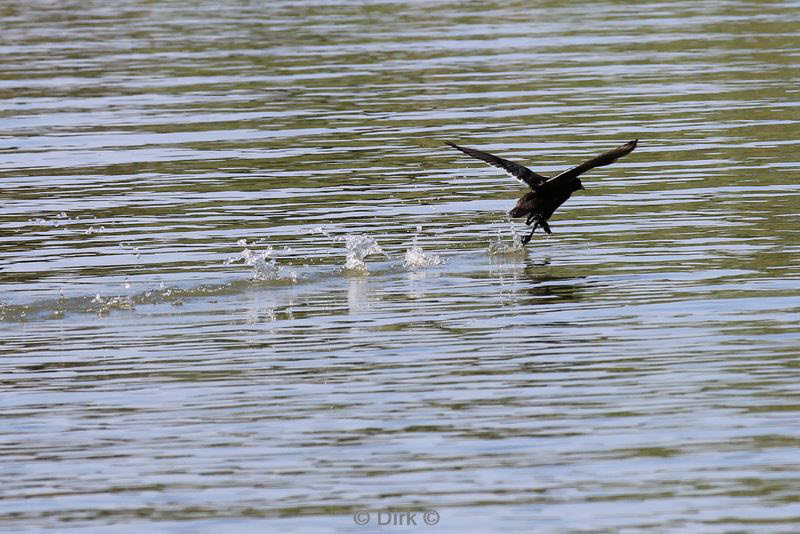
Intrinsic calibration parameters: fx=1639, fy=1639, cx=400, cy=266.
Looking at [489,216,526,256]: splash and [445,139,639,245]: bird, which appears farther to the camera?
[489,216,526,256]: splash

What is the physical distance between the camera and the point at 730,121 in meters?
23.4

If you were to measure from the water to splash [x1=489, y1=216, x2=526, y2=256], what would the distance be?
0.05 meters

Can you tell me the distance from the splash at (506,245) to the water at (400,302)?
0.05m

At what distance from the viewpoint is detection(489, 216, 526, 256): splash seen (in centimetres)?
1612

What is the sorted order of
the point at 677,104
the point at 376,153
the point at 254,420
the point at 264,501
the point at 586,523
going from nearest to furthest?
the point at 586,523
the point at 264,501
the point at 254,420
the point at 376,153
the point at 677,104

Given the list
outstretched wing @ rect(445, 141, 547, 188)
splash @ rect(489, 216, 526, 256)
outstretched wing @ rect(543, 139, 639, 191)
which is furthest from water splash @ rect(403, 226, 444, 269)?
outstretched wing @ rect(543, 139, 639, 191)

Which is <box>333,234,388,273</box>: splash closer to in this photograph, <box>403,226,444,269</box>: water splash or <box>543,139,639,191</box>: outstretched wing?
<box>403,226,444,269</box>: water splash

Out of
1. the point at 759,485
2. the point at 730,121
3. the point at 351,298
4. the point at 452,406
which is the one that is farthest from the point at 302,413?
the point at 730,121

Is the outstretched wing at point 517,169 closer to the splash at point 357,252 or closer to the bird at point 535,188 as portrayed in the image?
the bird at point 535,188

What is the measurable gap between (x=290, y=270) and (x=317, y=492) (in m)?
6.66

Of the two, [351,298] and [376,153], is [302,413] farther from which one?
[376,153]

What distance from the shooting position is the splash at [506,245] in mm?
16125

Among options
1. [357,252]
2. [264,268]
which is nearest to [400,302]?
[357,252]

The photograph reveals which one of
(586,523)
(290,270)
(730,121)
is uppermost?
(730,121)
